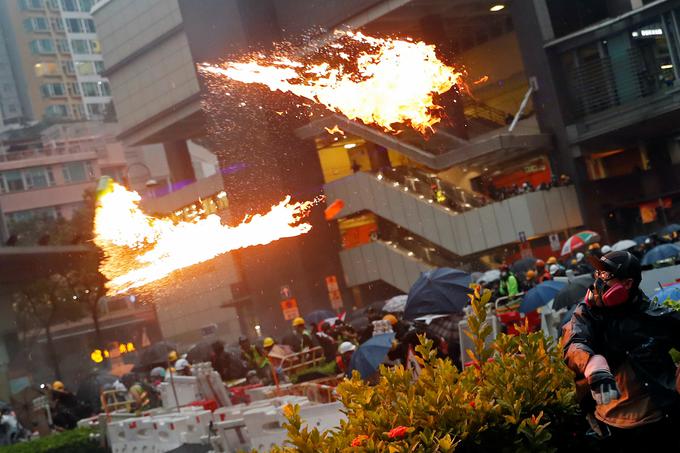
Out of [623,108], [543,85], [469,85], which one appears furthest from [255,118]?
[623,108]

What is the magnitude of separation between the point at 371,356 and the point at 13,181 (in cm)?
6533

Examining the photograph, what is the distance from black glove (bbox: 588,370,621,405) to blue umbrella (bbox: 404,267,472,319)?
1065cm

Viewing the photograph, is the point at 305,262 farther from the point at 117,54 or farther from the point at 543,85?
the point at 117,54

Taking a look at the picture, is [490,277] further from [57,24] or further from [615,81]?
[57,24]

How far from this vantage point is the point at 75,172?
252 ft

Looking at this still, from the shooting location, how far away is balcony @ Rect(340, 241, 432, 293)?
117 ft

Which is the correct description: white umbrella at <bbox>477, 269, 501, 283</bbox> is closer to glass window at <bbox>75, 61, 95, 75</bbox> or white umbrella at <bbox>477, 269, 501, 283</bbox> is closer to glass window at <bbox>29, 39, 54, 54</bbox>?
glass window at <bbox>29, 39, 54, 54</bbox>

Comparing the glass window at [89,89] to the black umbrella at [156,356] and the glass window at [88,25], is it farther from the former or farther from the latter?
the black umbrella at [156,356]

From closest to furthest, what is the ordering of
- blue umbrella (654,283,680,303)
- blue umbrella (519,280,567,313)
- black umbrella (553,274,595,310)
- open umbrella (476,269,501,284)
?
1. blue umbrella (654,283,680,303)
2. black umbrella (553,274,595,310)
3. blue umbrella (519,280,567,313)
4. open umbrella (476,269,501,284)

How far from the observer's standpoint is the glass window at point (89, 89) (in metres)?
100

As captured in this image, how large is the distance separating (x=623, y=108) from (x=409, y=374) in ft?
84.5

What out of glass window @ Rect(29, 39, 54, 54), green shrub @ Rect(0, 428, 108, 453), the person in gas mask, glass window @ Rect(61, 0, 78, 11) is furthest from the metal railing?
glass window @ Rect(61, 0, 78, 11)

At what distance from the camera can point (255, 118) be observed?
3881 centimetres

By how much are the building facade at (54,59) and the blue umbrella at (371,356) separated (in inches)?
3158
